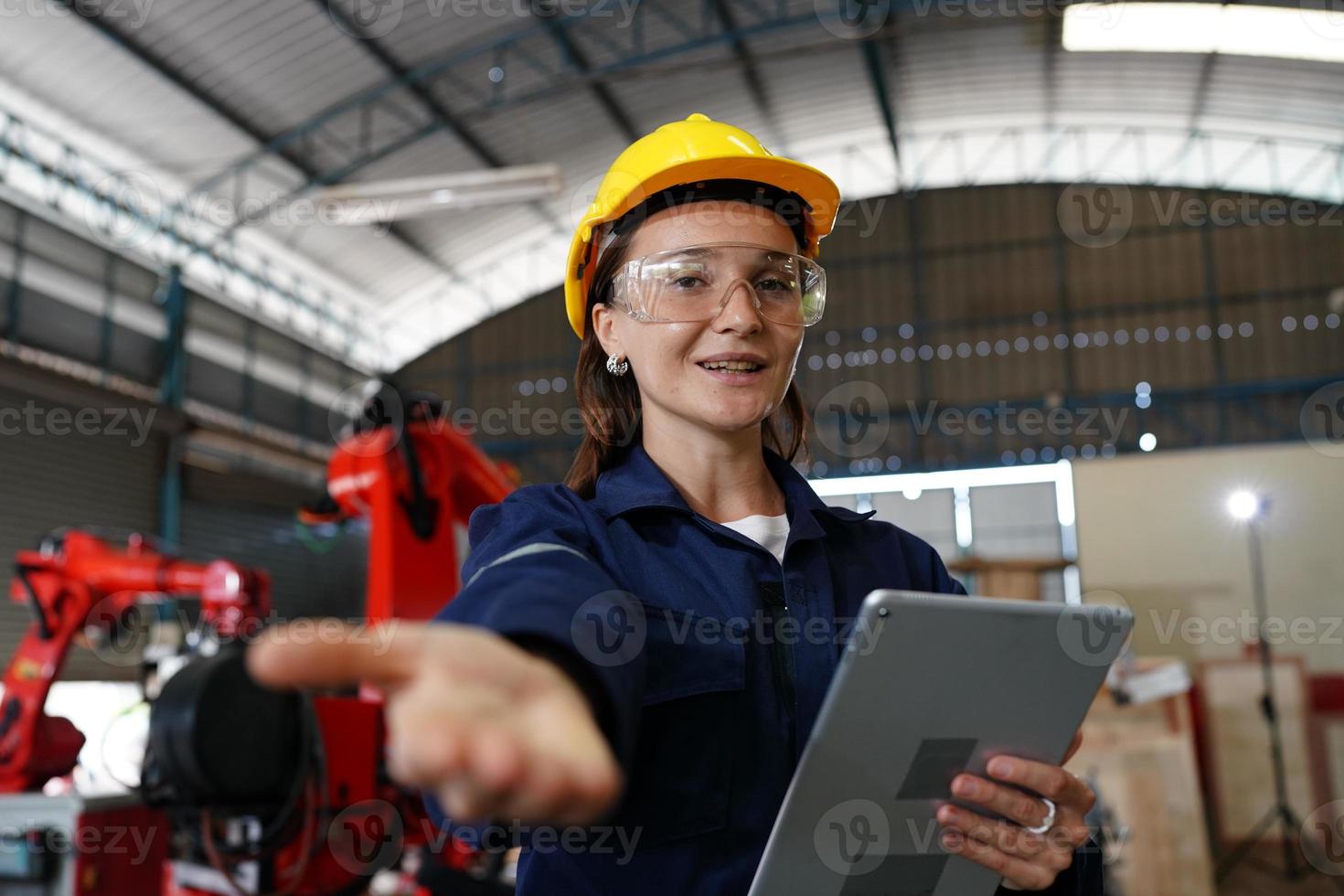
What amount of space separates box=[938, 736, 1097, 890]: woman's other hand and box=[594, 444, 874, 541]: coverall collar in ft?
1.33

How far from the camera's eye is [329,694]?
3.69m

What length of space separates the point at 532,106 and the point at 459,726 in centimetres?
1420

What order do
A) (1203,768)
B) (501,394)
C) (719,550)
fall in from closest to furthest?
(719,550), (1203,768), (501,394)

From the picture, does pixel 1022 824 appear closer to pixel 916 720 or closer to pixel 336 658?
pixel 916 720

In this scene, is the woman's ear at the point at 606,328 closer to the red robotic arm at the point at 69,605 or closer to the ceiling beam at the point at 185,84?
the red robotic arm at the point at 69,605

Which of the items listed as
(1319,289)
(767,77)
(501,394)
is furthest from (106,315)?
(1319,289)

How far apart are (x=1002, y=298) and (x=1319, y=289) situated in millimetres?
4699

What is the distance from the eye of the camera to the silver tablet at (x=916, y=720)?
3.68 ft

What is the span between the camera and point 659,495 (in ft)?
4.69

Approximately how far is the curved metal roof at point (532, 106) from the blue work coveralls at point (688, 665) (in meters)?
10.8

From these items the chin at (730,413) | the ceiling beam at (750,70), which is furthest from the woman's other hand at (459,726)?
the ceiling beam at (750,70)

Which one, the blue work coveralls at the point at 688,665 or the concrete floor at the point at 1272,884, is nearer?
the blue work coveralls at the point at 688,665

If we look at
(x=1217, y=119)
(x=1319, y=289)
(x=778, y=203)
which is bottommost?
(x=778, y=203)

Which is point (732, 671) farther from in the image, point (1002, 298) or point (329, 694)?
point (1002, 298)
